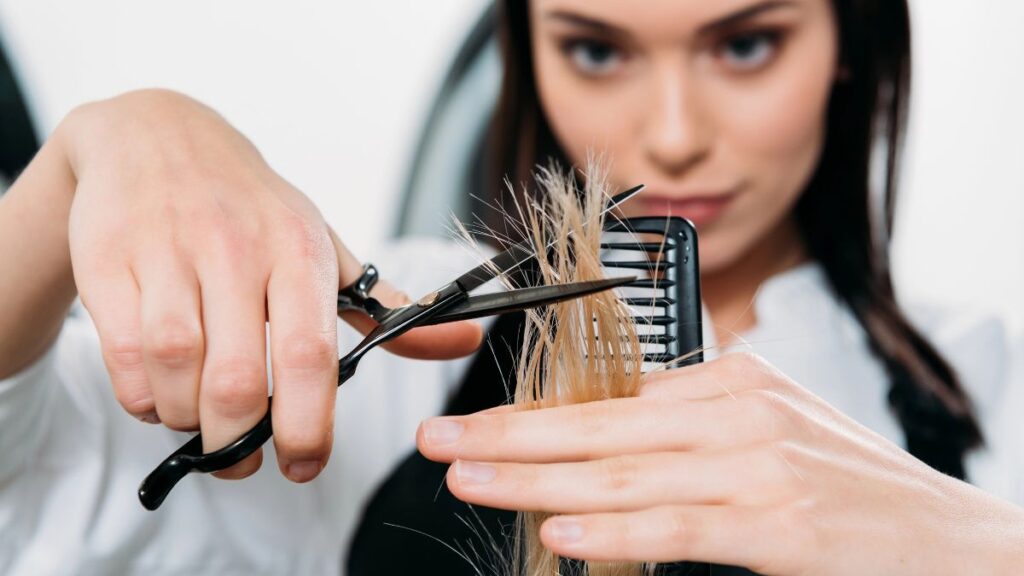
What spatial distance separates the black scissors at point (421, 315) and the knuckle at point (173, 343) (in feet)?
0.18

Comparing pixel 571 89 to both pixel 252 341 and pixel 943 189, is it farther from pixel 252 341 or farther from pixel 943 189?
pixel 943 189

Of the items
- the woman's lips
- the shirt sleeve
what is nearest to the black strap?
the shirt sleeve

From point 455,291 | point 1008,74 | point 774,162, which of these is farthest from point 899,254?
point 455,291

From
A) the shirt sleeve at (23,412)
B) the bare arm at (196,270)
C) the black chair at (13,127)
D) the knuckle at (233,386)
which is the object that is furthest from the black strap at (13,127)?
the knuckle at (233,386)

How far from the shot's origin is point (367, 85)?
1.86m

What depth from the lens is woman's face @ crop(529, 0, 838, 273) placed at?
107 cm

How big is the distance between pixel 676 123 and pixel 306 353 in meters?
0.66

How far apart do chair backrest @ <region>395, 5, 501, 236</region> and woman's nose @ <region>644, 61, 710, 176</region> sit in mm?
722

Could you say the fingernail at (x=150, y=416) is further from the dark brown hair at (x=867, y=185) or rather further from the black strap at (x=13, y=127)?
the black strap at (x=13, y=127)

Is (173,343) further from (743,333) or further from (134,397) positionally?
(743,333)

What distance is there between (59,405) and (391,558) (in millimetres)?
472

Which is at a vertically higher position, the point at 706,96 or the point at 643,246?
the point at 706,96

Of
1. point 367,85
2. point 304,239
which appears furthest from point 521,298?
point 367,85

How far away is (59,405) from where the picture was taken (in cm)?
93
